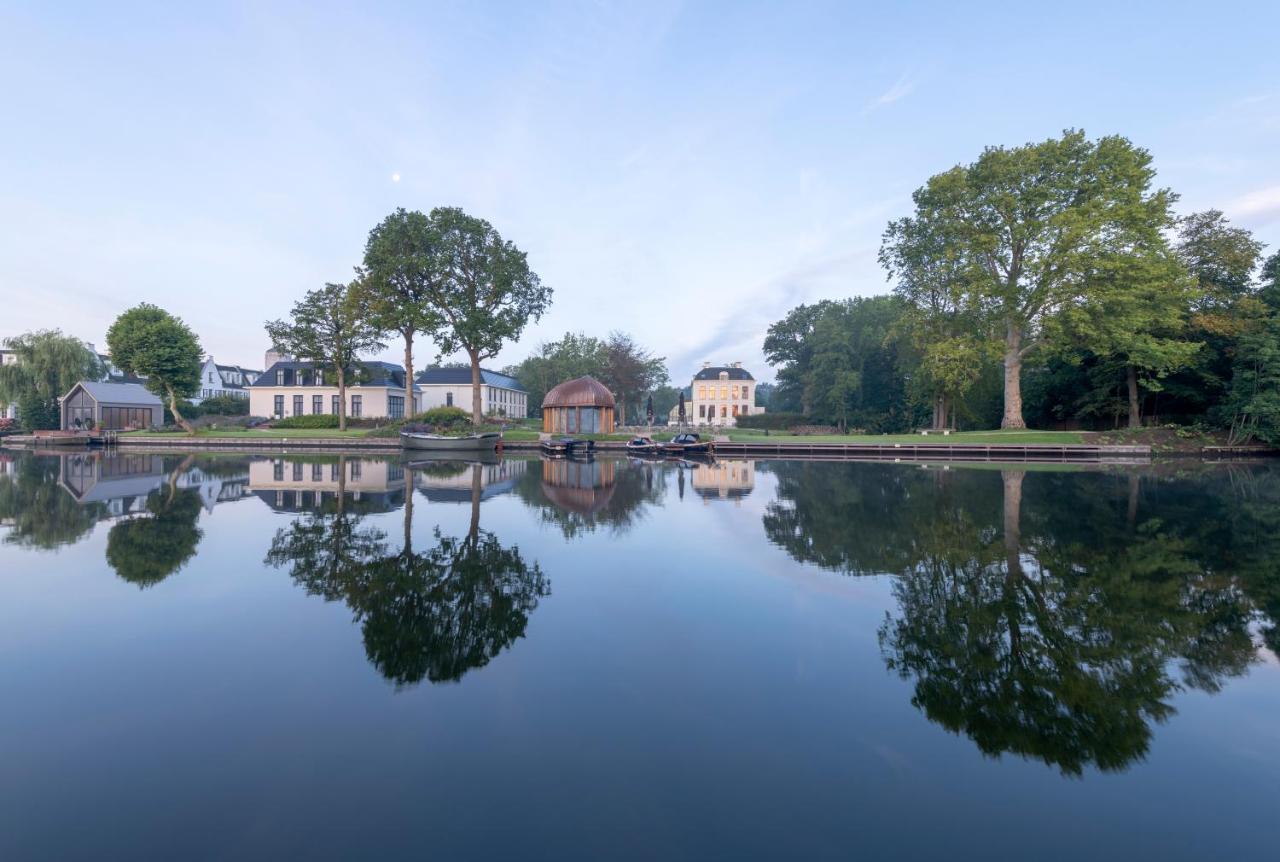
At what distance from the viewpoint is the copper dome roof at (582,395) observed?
47094 mm

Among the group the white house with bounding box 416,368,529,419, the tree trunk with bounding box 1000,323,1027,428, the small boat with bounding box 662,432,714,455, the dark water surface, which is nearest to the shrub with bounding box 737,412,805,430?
the tree trunk with bounding box 1000,323,1027,428

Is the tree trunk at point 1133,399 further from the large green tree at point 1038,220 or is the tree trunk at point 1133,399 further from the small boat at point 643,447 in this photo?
the small boat at point 643,447

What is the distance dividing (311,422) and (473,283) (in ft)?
74.1

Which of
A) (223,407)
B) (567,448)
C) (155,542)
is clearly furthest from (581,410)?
(223,407)

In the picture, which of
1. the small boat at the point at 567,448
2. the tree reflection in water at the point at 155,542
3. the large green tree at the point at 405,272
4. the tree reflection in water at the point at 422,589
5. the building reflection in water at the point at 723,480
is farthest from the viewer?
the large green tree at the point at 405,272

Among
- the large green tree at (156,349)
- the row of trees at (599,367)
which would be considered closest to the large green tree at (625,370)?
the row of trees at (599,367)

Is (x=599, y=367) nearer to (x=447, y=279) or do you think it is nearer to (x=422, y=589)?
(x=447, y=279)

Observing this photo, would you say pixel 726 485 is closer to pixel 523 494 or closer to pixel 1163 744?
pixel 523 494

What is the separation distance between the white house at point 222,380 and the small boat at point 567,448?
65.1 metres

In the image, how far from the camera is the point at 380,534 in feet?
39.0

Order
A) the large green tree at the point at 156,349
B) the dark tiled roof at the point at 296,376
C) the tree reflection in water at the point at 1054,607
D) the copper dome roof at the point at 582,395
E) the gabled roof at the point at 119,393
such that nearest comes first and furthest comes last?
1. the tree reflection in water at the point at 1054,607
2. the copper dome roof at the point at 582,395
3. the large green tree at the point at 156,349
4. the gabled roof at the point at 119,393
5. the dark tiled roof at the point at 296,376

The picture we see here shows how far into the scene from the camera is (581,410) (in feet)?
155

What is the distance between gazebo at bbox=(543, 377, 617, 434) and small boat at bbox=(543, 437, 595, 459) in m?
5.22

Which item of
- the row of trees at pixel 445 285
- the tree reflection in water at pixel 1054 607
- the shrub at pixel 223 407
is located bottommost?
the tree reflection in water at pixel 1054 607
